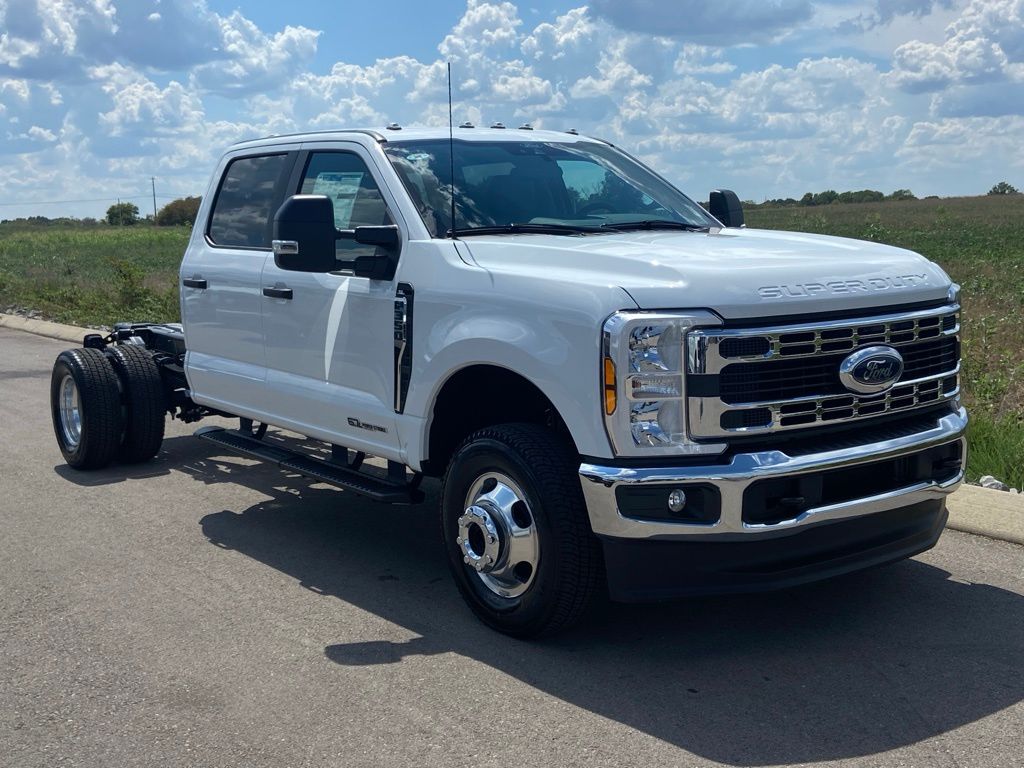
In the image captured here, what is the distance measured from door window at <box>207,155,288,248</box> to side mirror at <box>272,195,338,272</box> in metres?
1.17

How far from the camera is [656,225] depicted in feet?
19.1

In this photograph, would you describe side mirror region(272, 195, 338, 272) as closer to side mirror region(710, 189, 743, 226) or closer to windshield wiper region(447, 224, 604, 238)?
windshield wiper region(447, 224, 604, 238)

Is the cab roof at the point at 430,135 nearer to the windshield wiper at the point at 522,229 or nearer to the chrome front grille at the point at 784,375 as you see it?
the windshield wiper at the point at 522,229

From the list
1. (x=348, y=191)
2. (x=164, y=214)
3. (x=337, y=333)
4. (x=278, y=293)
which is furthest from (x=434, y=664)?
(x=164, y=214)

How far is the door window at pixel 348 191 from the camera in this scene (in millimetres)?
5707

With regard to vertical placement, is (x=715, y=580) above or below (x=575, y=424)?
below

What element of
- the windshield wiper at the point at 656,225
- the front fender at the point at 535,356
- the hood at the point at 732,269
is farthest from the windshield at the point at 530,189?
the front fender at the point at 535,356

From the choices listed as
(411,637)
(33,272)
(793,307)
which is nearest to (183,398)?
(411,637)

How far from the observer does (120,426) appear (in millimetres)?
7895

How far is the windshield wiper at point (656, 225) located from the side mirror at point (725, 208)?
748 mm

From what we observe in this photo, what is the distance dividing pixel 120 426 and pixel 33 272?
74.8 ft

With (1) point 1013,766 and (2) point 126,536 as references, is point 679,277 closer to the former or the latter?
(1) point 1013,766

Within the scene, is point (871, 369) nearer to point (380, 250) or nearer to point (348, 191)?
point (380, 250)

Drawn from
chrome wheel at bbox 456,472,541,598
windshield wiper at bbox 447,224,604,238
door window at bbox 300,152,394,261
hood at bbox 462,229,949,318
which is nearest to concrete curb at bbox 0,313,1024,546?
hood at bbox 462,229,949,318
